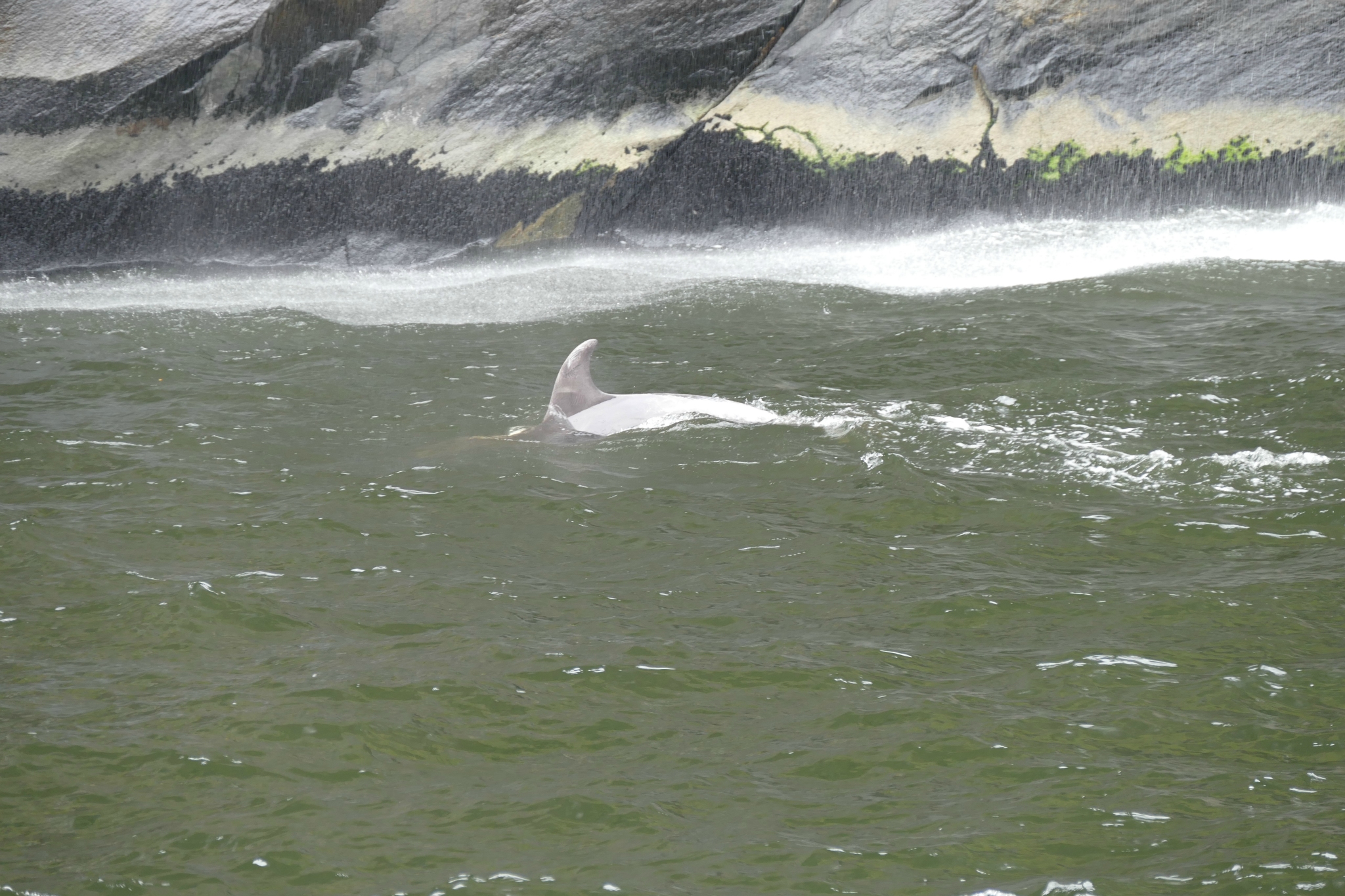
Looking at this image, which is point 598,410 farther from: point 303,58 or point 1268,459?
point 303,58

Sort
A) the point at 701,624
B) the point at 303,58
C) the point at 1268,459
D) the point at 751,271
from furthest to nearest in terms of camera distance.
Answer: the point at 303,58 < the point at 751,271 < the point at 1268,459 < the point at 701,624

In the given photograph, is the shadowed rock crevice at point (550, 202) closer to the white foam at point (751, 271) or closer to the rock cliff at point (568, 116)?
the rock cliff at point (568, 116)

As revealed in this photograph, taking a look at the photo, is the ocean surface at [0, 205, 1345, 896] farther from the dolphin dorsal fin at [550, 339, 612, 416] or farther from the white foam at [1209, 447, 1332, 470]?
the dolphin dorsal fin at [550, 339, 612, 416]

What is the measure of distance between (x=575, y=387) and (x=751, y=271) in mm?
6164

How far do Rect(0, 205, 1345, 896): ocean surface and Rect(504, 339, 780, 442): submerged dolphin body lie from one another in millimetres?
128

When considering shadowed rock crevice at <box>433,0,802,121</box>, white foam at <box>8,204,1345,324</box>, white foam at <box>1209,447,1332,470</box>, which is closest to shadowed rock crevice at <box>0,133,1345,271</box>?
white foam at <box>8,204,1345,324</box>

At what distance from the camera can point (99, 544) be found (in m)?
5.32

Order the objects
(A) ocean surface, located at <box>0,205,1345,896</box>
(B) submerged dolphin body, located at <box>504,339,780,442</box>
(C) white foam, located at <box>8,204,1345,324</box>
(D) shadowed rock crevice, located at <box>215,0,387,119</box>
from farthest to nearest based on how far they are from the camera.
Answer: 1. (D) shadowed rock crevice, located at <box>215,0,387,119</box>
2. (C) white foam, located at <box>8,204,1345,324</box>
3. (B) submerged dolphin body, located at <box>504,339,780,442</box>
4. (A) ocean surface, located at <box>0,205,1345,896</box>

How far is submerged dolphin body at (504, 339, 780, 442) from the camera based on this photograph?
6.84 meters

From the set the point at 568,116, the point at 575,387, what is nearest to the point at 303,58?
the point at 568,116

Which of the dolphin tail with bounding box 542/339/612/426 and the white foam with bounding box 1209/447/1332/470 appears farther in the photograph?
the dolphin tail with bounding box 542/339/612/426

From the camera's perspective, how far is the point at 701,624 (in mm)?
4340

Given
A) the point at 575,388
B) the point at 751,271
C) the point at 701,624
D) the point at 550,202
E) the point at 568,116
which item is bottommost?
the point at 701,624

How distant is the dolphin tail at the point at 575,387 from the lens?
272 inches
